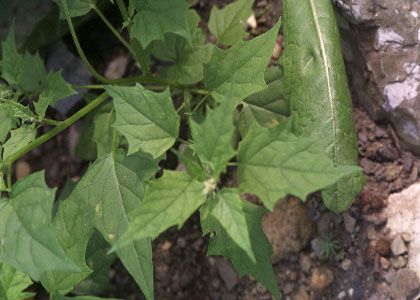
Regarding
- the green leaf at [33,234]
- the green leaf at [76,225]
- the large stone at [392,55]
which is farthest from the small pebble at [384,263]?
the green leaf at [33,234]

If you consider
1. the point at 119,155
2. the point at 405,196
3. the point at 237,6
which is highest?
the point at 237,6

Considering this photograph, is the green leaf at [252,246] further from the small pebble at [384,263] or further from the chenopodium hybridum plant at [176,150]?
the small pebble at [384,263]

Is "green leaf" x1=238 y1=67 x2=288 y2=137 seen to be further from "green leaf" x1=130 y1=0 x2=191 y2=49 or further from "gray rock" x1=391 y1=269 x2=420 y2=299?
"gray rock" x1=391 y1=269 x2=420 y2=299

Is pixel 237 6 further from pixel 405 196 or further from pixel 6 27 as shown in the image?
pixel 6 27

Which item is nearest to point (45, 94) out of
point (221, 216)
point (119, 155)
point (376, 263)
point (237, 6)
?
point (119, 155)

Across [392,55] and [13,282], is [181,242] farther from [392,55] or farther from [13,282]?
[392,55]

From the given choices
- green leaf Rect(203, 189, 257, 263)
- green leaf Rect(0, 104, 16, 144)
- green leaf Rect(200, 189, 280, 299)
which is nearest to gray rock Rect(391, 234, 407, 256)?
green leaf Rect(200, 189, 280, 299)
